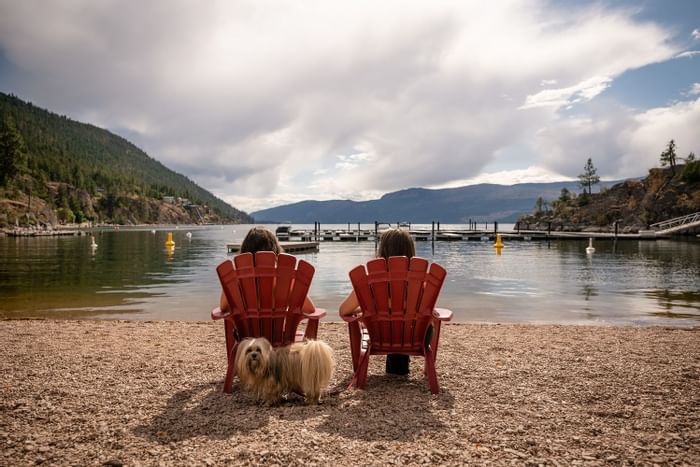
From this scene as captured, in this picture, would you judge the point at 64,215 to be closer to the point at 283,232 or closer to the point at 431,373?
the point at 283,232

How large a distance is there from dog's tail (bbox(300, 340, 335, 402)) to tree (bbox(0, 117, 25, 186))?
4557 inches

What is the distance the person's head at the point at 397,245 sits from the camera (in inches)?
178

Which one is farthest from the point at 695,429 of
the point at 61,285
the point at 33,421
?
the point at 61,285

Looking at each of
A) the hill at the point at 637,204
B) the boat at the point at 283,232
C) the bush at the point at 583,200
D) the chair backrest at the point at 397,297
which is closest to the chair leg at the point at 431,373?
the chair backrest at the point at 397,297

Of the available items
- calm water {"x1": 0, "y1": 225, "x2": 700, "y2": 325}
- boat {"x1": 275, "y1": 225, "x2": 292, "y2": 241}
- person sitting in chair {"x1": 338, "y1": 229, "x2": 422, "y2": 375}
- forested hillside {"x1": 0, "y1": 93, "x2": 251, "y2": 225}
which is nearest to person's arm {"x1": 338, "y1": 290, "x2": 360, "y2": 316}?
person sitting in chair {"x1": 338, "y1": 229, "x2": 422, "y2": 375}

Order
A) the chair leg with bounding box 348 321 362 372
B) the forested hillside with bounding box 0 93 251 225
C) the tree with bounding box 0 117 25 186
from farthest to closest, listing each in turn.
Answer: the forested hillside with bounding box 0 93 251 225
the tree with bounding box 0 117 25 186
the chair leg with bounding box 348 321 362 372

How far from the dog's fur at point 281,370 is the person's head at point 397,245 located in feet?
3.82

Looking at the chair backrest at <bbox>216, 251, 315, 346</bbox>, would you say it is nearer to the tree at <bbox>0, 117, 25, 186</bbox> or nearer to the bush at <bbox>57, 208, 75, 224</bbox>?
the tree at <bbox>0, 117, 25, 186</bbox>

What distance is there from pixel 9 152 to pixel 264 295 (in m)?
115

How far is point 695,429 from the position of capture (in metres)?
3.29

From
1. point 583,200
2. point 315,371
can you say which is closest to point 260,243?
point 315,371

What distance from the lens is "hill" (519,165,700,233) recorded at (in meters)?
71.3

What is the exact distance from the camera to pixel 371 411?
379 cm

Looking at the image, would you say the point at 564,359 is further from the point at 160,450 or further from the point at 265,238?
the point at 160,450
